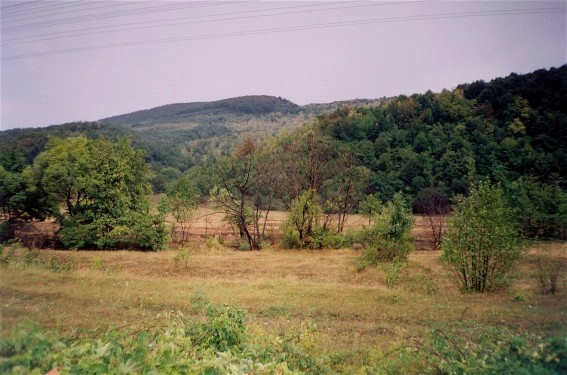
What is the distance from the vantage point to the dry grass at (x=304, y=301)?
8.89 meters

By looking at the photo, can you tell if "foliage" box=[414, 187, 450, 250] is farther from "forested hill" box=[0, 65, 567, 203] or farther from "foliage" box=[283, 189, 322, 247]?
"foliage" box=[283, 189, 322, 247]

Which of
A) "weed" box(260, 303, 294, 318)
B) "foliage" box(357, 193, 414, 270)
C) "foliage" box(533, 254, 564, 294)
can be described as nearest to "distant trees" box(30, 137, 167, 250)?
"foliage" box(357, 193, 414, 270)

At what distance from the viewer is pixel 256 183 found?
110ft

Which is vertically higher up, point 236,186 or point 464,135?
point 464,135

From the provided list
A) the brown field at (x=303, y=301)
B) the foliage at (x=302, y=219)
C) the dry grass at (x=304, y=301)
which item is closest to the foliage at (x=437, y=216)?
the foliage at (x=302, y=219)

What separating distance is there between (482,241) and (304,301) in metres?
7.62

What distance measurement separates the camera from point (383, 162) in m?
60.6

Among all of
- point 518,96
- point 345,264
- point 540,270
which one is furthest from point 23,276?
point 518,96

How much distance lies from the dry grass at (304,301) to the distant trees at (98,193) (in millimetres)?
8927

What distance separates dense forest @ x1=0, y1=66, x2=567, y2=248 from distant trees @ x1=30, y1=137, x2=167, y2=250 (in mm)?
194

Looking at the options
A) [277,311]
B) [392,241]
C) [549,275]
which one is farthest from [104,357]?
[392,241]

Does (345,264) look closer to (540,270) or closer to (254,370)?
(540,270)

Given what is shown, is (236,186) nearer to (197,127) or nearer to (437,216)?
(437,216)

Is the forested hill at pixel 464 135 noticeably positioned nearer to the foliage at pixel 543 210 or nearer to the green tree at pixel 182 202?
the foliage at pixel 543 210
